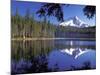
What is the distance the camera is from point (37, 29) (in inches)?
82.9

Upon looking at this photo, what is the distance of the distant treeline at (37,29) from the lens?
204 cm

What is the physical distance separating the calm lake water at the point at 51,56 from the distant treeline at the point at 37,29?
0.22 ft

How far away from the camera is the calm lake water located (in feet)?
6.71

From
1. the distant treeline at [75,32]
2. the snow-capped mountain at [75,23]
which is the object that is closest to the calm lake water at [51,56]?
the distant treeline at [75,32]

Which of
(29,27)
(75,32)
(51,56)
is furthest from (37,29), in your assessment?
(75,32)

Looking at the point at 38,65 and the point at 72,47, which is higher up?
the point at 72,47

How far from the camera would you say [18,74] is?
2.03 meters

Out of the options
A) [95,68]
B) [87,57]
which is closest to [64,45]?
[87,57]

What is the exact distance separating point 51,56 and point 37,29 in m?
0.31

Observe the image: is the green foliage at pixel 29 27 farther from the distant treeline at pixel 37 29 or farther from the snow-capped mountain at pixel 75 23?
the snow-capped mountain at pixel 75 23

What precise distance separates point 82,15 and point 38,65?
72 centimetres

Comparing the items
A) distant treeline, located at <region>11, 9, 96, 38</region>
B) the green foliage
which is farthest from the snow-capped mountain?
the green foliage

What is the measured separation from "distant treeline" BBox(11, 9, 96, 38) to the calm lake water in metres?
0.07
